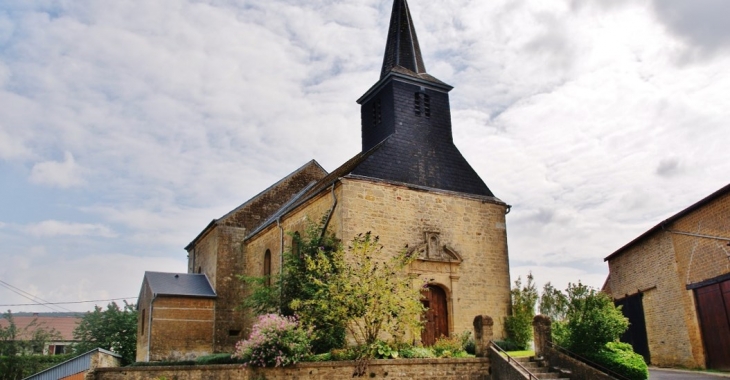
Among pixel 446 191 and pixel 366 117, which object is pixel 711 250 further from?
pixel 366 117

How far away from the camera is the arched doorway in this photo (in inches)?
845

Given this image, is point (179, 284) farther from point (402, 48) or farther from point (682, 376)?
point (682, 376)

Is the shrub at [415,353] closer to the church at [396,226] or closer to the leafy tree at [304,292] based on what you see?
the leafy tree at [304,292]

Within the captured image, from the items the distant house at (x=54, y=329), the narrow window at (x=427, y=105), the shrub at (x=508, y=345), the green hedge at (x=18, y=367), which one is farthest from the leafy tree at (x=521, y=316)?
the distant house at (x=54, y=329)

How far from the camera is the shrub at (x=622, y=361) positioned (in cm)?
1645

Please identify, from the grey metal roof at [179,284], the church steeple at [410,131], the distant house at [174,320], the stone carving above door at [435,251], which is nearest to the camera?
the stone carving above door at [435,251]

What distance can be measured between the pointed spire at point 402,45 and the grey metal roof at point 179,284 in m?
13.9

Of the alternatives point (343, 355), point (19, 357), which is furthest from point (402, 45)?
point (19, 357)

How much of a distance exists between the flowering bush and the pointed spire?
40.5 ft

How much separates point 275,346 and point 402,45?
15.5m

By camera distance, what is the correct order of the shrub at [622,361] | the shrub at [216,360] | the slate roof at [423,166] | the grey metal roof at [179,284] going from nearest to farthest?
the shrub at [622,361] < the shrub at [216,360] < the slate roof at [423,166] < the grey metal roof at [179,284]

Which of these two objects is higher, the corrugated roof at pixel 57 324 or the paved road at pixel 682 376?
the corrugated roof at pixel 57 324

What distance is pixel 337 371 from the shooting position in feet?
55.4

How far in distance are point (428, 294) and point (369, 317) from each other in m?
4.59
